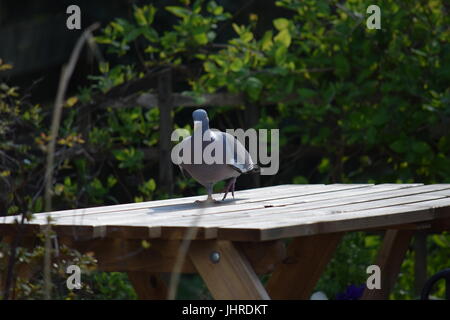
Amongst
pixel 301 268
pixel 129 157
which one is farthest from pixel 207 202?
pixel 129 157

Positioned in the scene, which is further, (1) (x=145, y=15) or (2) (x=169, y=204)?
(1) (x=145, y=15)

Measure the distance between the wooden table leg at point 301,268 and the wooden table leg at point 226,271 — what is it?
1205 millimetres

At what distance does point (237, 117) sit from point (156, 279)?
2.50 metres

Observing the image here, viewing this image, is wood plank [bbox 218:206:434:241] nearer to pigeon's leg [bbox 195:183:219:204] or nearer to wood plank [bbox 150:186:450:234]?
wood plank [bbox 150:186:450:234]

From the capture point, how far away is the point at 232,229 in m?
2.26

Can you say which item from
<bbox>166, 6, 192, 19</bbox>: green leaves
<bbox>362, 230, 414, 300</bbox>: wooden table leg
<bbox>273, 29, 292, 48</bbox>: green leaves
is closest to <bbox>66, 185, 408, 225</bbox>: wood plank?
<bbox>362, 230, 414, 300</bbox>: wooden table leg

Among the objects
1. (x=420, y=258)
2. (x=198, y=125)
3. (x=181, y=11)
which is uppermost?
(x=181, y=11)

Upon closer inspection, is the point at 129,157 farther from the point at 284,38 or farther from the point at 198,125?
the point at 198,125

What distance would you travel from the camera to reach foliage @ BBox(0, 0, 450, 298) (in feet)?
16.9

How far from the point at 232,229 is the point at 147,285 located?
1.26 meters

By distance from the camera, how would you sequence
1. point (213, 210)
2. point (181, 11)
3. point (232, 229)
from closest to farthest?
point (232, 229)
point (213, 210)
point (181, 11)
